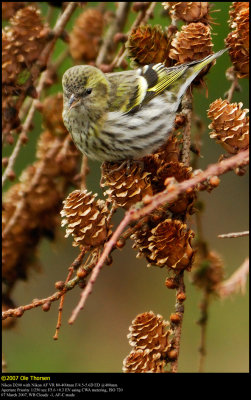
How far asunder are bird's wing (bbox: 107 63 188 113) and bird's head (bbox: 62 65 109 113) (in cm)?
3

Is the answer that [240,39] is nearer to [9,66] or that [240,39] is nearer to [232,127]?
[232,127]

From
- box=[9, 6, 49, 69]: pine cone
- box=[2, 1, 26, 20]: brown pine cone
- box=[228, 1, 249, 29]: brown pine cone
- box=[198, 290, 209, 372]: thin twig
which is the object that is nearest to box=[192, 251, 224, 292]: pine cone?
box=[198, 290, 209, 372]: thin twig

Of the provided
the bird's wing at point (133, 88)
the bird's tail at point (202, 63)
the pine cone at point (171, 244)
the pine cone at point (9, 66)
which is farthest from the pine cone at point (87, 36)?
the pine cone at point (171, 244)

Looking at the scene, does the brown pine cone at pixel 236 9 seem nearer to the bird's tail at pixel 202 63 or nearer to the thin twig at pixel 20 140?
the bird's tail at pixel 202 63

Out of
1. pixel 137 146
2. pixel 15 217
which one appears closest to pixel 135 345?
pixel 137 146

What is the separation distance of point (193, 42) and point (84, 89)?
16.6 inches

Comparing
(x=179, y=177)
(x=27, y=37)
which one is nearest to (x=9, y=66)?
(x=27, y=37)

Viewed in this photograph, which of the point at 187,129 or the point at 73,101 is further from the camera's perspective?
the point at 73,101

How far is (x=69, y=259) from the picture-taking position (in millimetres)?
2246

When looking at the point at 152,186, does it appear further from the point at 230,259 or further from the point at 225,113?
the point at 230,259

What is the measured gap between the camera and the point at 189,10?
3.84ft

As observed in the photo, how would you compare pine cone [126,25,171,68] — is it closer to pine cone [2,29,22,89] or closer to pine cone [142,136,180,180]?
pine cone [142,136,180,180]

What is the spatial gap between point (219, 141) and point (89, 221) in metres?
0.27

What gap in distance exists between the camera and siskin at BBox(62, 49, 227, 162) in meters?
1.39
